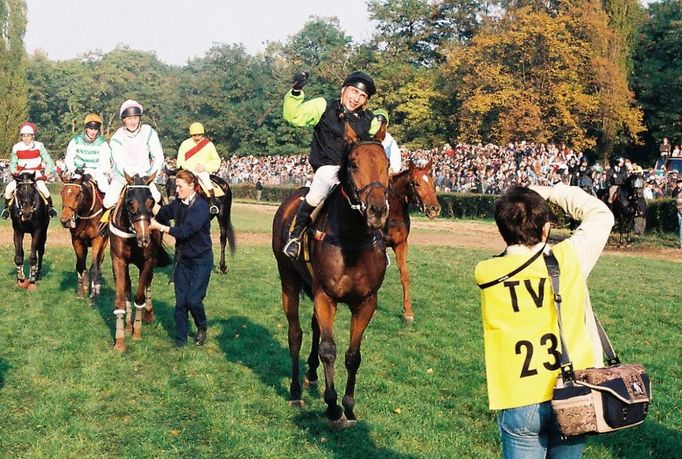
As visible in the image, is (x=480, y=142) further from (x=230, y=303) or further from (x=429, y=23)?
(x=230, y=303)

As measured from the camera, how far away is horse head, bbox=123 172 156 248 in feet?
31.1

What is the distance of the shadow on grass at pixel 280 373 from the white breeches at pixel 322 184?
198cm

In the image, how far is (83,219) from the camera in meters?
13.7

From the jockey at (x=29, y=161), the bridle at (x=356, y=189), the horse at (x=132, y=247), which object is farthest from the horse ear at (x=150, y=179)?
the jockey at (x=29, y=161)

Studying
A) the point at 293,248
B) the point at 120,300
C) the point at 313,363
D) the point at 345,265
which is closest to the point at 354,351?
the point at 345,265

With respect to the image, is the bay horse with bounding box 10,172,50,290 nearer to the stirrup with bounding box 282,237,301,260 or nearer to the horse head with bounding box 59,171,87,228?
the horse head with bounding box 59,171,87,228

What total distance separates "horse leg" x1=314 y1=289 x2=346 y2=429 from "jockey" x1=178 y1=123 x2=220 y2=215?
8723 mm

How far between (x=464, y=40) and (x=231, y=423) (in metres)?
65.2

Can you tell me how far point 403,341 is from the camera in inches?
405

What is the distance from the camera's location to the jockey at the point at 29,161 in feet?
49.2

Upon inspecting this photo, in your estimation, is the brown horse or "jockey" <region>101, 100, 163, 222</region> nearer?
"jockey" <region>101, 100, 163, 222</region>

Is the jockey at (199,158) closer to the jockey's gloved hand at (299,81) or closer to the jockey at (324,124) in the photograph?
the jockey at (324,124)

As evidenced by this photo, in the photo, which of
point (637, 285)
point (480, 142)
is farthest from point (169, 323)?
point (480, 142)

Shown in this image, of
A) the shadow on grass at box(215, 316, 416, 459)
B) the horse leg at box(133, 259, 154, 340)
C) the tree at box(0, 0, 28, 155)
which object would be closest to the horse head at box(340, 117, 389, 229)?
the shadow on grass at box(215, 316, 416, 459)
